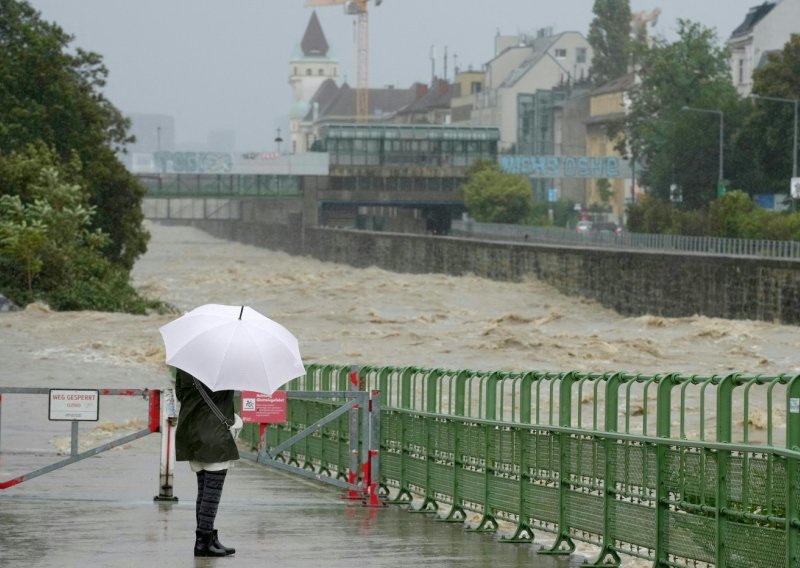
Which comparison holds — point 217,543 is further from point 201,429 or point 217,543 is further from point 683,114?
point 683,114

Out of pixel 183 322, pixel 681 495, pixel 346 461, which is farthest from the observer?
pixel 346 461

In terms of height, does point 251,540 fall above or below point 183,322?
below

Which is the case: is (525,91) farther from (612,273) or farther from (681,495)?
(681,495)

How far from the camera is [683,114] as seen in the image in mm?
106000

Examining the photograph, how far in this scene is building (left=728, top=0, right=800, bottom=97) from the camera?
116m

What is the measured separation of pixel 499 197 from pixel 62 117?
67443mm

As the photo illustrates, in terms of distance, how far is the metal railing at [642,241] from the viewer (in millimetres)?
69375

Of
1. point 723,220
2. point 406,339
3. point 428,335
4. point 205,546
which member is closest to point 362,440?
point 205,546

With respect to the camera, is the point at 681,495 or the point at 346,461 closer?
the point at 681,495

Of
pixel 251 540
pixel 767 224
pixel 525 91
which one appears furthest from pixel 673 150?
pixel 251 540

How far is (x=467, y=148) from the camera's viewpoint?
150 m

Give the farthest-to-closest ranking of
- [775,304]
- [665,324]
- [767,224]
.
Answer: [767,224], [665,324], [775,304]

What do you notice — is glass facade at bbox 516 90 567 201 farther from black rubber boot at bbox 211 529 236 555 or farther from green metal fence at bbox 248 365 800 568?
black rubber boot at bbox 211 529 236 555

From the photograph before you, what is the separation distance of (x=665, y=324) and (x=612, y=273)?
10.4 metres
